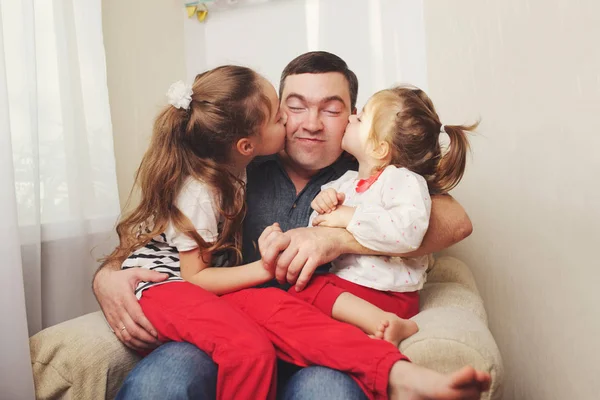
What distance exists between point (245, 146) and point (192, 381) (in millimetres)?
703

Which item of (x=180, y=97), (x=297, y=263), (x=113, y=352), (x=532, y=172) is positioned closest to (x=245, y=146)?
(x=180, y=97)

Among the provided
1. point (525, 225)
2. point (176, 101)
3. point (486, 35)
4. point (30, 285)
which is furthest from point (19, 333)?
point (486, 35)

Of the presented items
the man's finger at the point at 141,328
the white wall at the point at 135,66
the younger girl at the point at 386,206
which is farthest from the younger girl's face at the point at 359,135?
the white wall at the point at 135,66

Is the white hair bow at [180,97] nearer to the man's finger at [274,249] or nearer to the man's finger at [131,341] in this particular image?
the man's finger at [274,249]

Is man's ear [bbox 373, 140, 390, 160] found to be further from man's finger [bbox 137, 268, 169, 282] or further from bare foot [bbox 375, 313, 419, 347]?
man's finger [bbox 137, 268, 169, 282]

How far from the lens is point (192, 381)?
1112 mm

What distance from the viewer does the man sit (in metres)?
1.10

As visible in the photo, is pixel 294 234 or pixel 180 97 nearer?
pixel 294 234

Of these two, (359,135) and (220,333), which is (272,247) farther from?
(359,135)

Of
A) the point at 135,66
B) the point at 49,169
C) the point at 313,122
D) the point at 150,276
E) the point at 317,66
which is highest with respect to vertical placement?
the point at 135,66

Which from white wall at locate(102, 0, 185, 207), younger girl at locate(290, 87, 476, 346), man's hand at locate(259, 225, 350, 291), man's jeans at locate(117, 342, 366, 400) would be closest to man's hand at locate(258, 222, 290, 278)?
man's hand at locate(259, 225, 350, 291)

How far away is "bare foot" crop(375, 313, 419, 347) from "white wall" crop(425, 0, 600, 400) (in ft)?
2.86

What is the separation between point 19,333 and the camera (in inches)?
50.7

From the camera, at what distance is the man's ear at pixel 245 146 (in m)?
1.54
